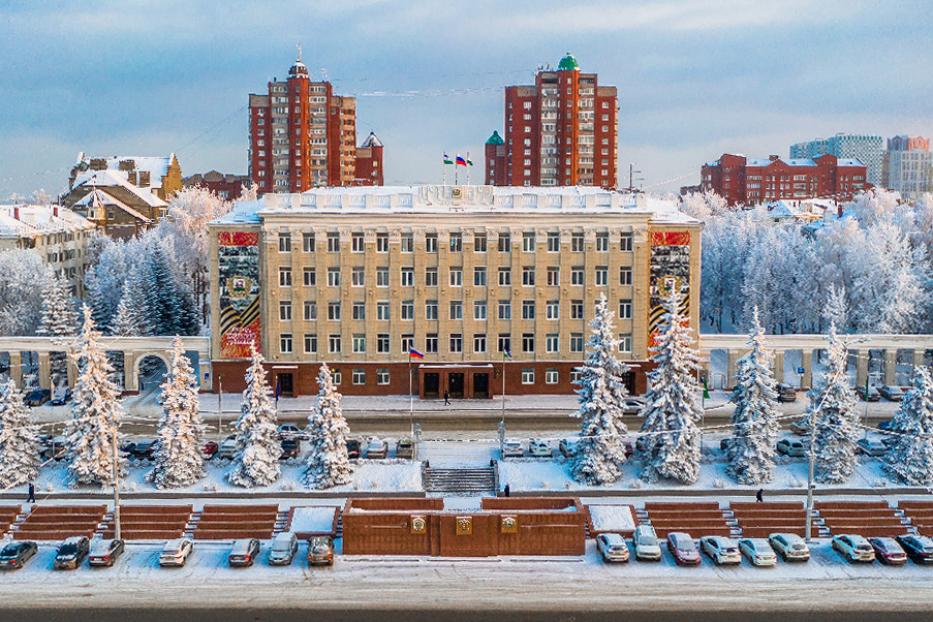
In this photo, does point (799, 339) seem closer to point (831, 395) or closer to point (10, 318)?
point (831, 395)

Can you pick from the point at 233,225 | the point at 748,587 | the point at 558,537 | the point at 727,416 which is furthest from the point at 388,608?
the point at 233,225

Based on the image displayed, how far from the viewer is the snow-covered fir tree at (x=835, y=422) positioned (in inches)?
2060

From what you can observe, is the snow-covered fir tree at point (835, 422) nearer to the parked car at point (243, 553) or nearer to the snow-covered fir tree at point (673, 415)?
the snow-covered fir tree at point (673, 415)

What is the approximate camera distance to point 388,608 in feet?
125

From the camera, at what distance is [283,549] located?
1667 inches

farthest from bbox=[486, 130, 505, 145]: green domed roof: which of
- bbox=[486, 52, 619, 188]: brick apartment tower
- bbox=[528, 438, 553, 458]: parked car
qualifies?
bbox=[528, 438, 553, 458]: parked car

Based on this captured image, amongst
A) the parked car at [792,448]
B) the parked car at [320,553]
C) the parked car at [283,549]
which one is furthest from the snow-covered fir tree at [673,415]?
the parked car at [283,549]

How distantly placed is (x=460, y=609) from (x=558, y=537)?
726 cm

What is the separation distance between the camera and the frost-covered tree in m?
52.7

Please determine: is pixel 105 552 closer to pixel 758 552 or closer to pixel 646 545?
pixel 646 545

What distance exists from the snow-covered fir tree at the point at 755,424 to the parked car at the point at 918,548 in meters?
9.68

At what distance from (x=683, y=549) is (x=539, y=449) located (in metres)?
16.2

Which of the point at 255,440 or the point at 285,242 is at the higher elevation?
the point at 285,242

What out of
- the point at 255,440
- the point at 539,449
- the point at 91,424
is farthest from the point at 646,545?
the point at 91,424
